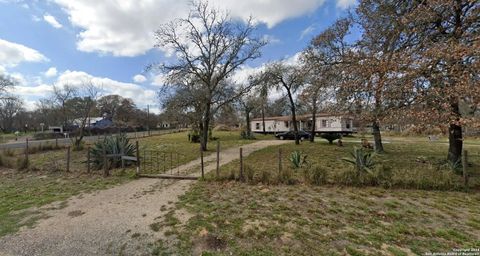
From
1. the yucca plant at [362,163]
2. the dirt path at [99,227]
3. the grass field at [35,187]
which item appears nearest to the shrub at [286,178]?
the yucca plant at [362,163]

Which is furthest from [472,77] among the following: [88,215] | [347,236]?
[88,215]

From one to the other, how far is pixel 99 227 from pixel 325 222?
4.03m

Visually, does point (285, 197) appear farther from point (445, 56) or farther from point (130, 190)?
point (445, 56)

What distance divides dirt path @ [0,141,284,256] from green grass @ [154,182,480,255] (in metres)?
0.55

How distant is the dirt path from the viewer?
3.71 meters

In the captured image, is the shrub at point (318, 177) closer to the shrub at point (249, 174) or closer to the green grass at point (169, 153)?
the shrub at point (249, 174)

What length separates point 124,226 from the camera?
14.7 feet

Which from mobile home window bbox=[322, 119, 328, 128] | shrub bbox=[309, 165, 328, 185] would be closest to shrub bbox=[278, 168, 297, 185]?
shrub bbox=[309, 165, 328, 185]

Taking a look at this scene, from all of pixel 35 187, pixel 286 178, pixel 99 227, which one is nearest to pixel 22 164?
pixel 35 187

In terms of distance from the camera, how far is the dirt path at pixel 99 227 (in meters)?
3.71

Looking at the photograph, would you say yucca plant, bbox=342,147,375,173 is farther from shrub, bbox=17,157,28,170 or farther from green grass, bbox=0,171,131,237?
shrub, bbox=17,157,28,170

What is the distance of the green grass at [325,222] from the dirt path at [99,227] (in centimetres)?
55

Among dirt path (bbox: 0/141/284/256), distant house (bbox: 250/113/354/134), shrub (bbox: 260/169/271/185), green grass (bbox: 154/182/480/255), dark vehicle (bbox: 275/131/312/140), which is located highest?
distant house (bbox: 250/113/354/134)

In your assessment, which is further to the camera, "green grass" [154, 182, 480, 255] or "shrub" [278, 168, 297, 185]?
"shrub" [278, 168, 297, 185]
